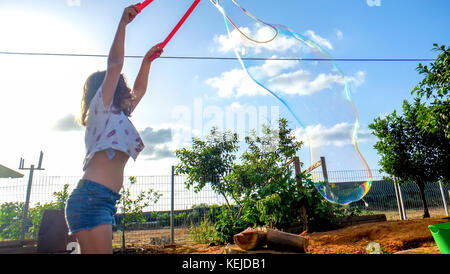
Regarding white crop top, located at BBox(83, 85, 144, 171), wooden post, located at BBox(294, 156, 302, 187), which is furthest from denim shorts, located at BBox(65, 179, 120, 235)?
wooden post, located at BBox(294, 156, 302, 187)

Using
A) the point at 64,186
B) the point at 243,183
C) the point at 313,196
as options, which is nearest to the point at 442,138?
the point at 313,196

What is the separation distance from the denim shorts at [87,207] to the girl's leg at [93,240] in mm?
20

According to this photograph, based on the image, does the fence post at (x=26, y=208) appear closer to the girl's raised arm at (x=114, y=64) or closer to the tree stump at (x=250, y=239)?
the tree stump at (x=250, y=239)

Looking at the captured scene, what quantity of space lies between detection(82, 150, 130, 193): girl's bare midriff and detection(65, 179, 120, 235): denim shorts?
1.1 inches

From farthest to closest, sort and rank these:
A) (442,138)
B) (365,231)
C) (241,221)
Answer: (442,138), (241,221), (365,231)

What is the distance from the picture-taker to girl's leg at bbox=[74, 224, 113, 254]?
1150mm

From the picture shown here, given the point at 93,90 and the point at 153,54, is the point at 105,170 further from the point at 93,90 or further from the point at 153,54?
the point at 153,54

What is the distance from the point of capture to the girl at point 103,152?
3.82 ft

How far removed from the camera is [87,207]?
117 centimetres

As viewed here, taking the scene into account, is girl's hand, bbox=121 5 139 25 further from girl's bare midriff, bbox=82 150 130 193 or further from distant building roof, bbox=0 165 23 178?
distant building roof, bbox=0 165 23 178
